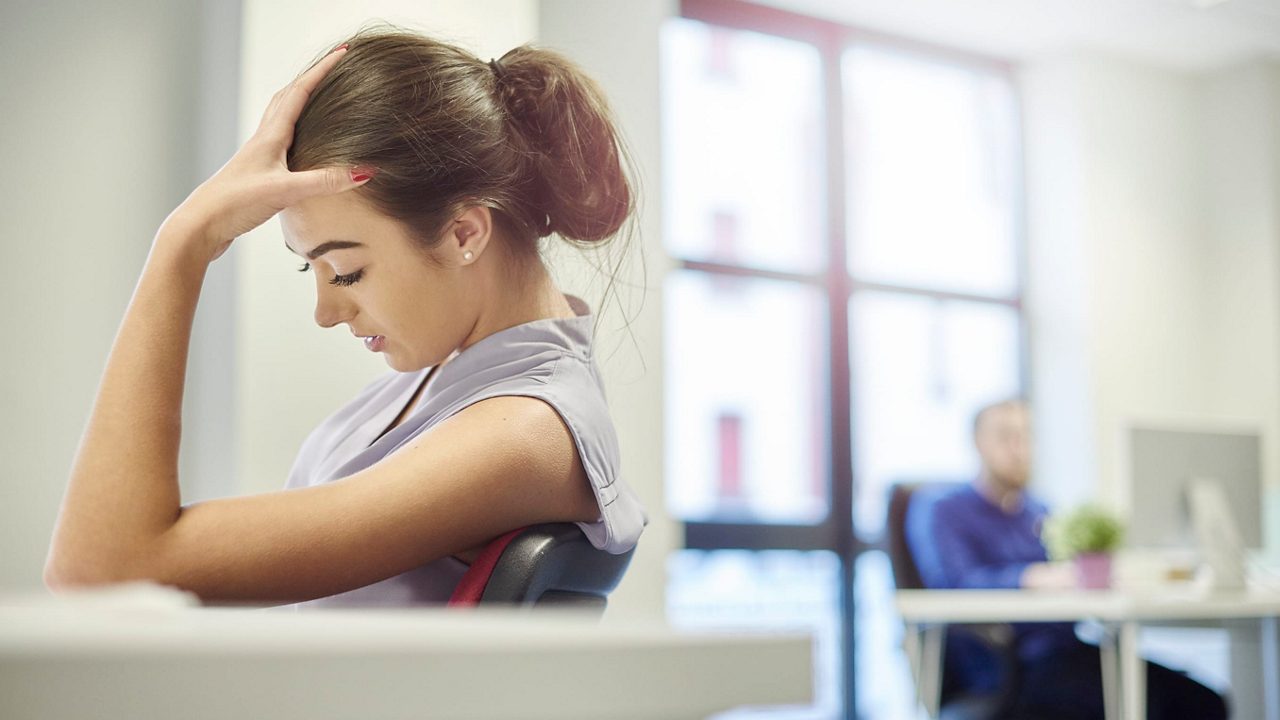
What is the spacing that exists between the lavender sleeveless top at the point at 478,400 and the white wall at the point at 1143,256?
388 centimetres

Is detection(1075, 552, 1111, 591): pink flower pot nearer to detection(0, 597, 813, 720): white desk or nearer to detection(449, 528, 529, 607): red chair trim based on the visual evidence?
detection(449, 528, 529, 607): red chair trim

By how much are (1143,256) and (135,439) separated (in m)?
4.79

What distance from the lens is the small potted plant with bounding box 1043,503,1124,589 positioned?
120 inches

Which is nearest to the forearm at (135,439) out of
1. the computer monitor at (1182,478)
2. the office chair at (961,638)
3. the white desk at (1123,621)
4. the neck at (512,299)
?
the neck at (512,299)

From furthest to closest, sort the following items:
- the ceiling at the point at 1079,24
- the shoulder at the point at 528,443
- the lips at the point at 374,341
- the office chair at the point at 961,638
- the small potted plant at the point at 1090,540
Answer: the ceiling at the point at 1079,24
the small potted plant at the point at 1090,540
the office chair at the point at 961,638
the lips at the point at 374,341
the shoulder at the point at 528,443

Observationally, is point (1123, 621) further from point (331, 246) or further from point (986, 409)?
point (331, 246)

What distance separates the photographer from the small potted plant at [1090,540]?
3059 millimetres

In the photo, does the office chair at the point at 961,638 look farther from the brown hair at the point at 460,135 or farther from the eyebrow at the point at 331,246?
the eyebrow at the point at 331,246

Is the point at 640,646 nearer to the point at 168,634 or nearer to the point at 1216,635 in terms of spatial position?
the point at 168,634

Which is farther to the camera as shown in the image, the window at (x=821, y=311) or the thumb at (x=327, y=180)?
the window at (x=821, y=311)

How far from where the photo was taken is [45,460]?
1.34 meters

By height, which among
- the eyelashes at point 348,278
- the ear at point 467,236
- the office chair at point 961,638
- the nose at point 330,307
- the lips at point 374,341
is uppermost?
the ear at point 467,236

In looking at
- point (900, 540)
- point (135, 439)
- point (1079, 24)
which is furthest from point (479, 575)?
point (1079, 24)

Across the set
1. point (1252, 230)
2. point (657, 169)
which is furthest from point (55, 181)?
point (1252, 230)
